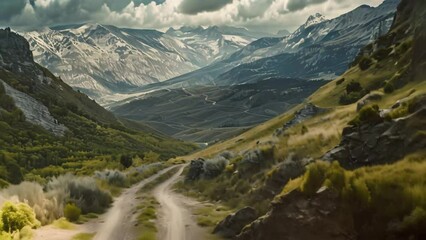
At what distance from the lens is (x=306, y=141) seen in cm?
4000

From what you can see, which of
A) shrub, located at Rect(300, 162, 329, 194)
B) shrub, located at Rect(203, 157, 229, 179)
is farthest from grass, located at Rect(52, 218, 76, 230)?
shrub, located at Rect(203, 157, 229, 179)

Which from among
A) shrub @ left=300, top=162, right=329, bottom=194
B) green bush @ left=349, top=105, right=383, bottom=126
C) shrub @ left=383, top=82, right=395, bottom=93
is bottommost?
shrub @ left=383, top=82, right=395, bottom=93

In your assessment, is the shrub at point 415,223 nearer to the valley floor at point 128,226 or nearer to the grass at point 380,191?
the grass at point 380,191

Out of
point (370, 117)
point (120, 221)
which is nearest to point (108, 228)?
point (120, 221)

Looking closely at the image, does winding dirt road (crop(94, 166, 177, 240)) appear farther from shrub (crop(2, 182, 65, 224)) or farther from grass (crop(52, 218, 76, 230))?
shrub (crop(2, 182, 65, 224))

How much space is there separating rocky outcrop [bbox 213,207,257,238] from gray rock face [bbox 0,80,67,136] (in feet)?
475

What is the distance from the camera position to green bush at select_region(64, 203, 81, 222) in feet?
115

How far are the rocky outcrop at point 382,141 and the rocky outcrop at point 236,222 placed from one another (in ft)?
21.7

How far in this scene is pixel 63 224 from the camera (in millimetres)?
32656

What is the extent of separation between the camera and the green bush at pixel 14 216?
27234mm

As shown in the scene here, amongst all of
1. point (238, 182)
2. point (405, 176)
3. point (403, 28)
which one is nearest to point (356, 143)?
point (405, 176)

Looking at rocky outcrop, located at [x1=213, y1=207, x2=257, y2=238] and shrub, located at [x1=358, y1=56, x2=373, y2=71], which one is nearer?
rocky outcrop, located at [x1=213, y1=207, x2=257, y2=238]

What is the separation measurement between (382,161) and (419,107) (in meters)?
3.39

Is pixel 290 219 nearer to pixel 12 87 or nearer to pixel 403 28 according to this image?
pixel 403 28
